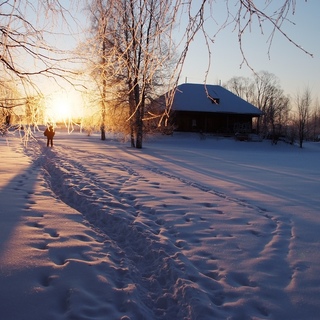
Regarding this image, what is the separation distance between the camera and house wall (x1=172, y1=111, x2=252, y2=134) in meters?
42.6

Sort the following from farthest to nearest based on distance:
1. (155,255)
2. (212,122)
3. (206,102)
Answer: (212,122), (206,102), (155,255)

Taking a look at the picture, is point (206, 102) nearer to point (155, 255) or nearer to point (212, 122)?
point (212, 122)

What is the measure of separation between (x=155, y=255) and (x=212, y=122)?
40548mm

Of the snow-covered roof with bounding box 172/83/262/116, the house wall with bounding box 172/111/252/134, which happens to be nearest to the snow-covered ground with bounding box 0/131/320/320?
the snow-covered roof with bounding box 172/83/262/116

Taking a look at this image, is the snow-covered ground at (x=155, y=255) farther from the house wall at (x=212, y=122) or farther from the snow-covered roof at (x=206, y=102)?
the house wall at (x=212, y=122)

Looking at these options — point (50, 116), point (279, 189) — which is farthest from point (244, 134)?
point (50, 116)

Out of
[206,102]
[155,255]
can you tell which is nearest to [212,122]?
[206,102]

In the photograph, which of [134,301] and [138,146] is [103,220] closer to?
[134,301]

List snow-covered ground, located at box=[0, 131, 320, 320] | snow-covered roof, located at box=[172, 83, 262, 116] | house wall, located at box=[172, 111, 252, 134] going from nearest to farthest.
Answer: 1. snow-covered ground, located at box=[0, 131, 320, 320]
2. snow-covered roof, located at box=[172, 83, 262, 116]
3. house wall, located at box=[172, 111, 252, 134]

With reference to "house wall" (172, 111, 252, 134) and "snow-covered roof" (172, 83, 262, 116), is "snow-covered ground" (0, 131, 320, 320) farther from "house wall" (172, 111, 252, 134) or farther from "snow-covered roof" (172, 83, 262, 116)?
"house wall" (172, 111, 252, 134)

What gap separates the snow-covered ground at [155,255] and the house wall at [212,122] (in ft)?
114

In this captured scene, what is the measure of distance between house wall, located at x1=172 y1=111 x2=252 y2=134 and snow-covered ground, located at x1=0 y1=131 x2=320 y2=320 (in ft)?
114

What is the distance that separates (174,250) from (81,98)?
92.8 inches

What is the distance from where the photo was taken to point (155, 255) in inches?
169
